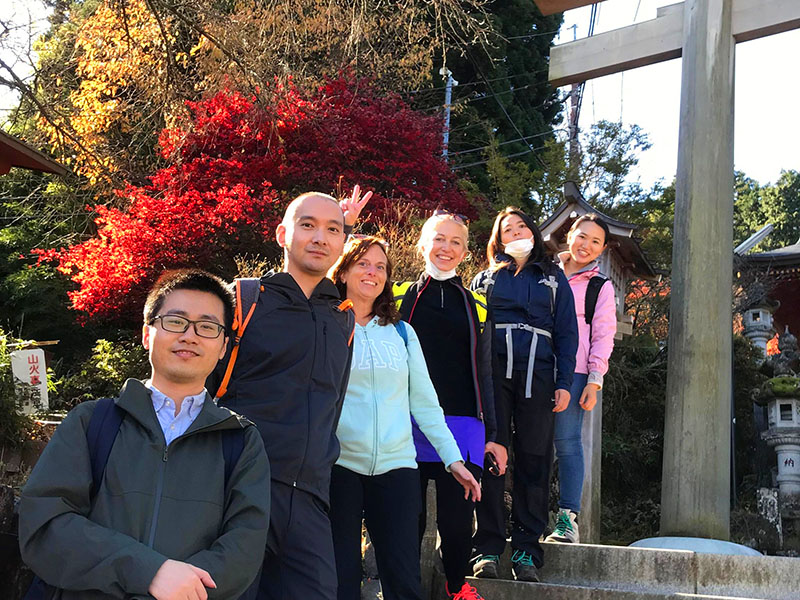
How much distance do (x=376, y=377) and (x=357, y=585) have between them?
0.74m

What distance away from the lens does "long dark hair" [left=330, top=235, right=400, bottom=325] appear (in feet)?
11.4

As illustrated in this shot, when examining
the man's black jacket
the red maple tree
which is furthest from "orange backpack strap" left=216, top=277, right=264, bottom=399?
the red maple tree

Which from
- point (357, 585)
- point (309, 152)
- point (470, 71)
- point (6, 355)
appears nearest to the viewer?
point (357, 585)

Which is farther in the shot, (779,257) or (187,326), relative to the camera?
(779,257)

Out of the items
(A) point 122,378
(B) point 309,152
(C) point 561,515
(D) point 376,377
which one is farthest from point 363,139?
(D) point 376,377

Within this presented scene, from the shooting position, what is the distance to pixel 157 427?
221 centimetres

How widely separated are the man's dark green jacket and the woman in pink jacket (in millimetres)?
2654

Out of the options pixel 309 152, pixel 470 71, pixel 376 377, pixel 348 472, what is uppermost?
pixel 470 71

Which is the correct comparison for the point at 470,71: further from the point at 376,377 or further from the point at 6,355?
the point at 376,377

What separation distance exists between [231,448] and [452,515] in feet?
5.21

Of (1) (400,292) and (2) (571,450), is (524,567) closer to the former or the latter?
(2) (571,450)

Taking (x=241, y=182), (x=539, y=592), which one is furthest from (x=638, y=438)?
(x=539, y=592)

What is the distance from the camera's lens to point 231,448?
2311 mm

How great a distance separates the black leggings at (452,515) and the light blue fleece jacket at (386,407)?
313 millimetres
